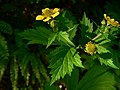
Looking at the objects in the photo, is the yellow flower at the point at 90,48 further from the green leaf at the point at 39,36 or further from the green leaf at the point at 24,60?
the green leaf at the point at 24,60

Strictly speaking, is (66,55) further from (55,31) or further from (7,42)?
(7,42)

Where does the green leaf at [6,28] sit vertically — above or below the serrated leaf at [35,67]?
above

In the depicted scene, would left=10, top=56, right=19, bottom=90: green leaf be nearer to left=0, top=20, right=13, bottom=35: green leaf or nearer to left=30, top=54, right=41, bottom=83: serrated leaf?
left=30, top=54, right=41, bottom=83: serrated leaf

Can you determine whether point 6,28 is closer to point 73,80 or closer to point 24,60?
point 24,60

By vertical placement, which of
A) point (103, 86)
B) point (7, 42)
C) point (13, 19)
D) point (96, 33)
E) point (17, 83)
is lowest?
point (103, 86)

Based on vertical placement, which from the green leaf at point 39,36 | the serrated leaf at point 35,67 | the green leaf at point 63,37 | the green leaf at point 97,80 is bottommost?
the green leaf at point 97,80

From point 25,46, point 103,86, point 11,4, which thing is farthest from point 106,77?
point 11,4

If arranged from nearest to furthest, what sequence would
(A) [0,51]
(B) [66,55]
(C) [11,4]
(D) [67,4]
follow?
(B) [66,55] → (A) [0,51] → (C) [11,4] → (D) [67,4]

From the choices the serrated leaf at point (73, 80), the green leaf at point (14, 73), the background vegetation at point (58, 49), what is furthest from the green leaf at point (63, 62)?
the green leaf at point (14, 73)
